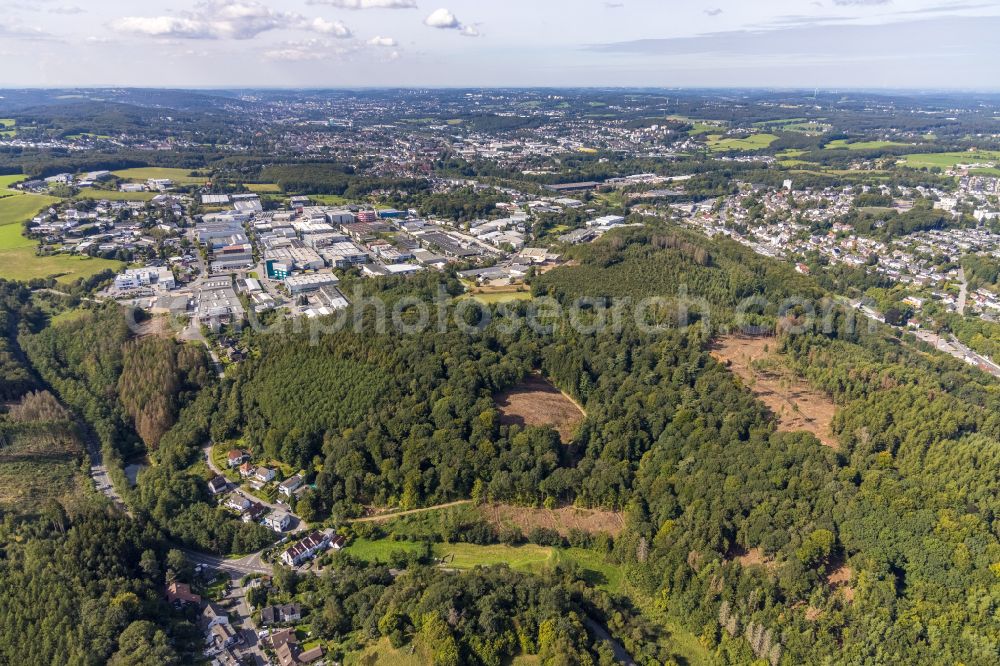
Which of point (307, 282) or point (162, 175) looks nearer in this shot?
point (307, 282)

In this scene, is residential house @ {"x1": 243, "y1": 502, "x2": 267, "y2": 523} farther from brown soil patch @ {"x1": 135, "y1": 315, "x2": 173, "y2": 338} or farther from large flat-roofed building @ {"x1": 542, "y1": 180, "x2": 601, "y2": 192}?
large flat-roofed building @ {"x1": 542, "y1": 180, "x2": 601, "y2": 192}

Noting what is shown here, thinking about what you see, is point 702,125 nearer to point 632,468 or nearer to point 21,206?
point 21,206

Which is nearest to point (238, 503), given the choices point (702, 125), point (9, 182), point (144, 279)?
point (144, 279)

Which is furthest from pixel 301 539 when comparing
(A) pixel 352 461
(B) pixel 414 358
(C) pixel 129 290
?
(C) pixel 129 290

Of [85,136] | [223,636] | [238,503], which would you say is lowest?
[223,636]

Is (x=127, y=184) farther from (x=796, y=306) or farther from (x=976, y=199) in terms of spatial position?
(x=976, y=199)
